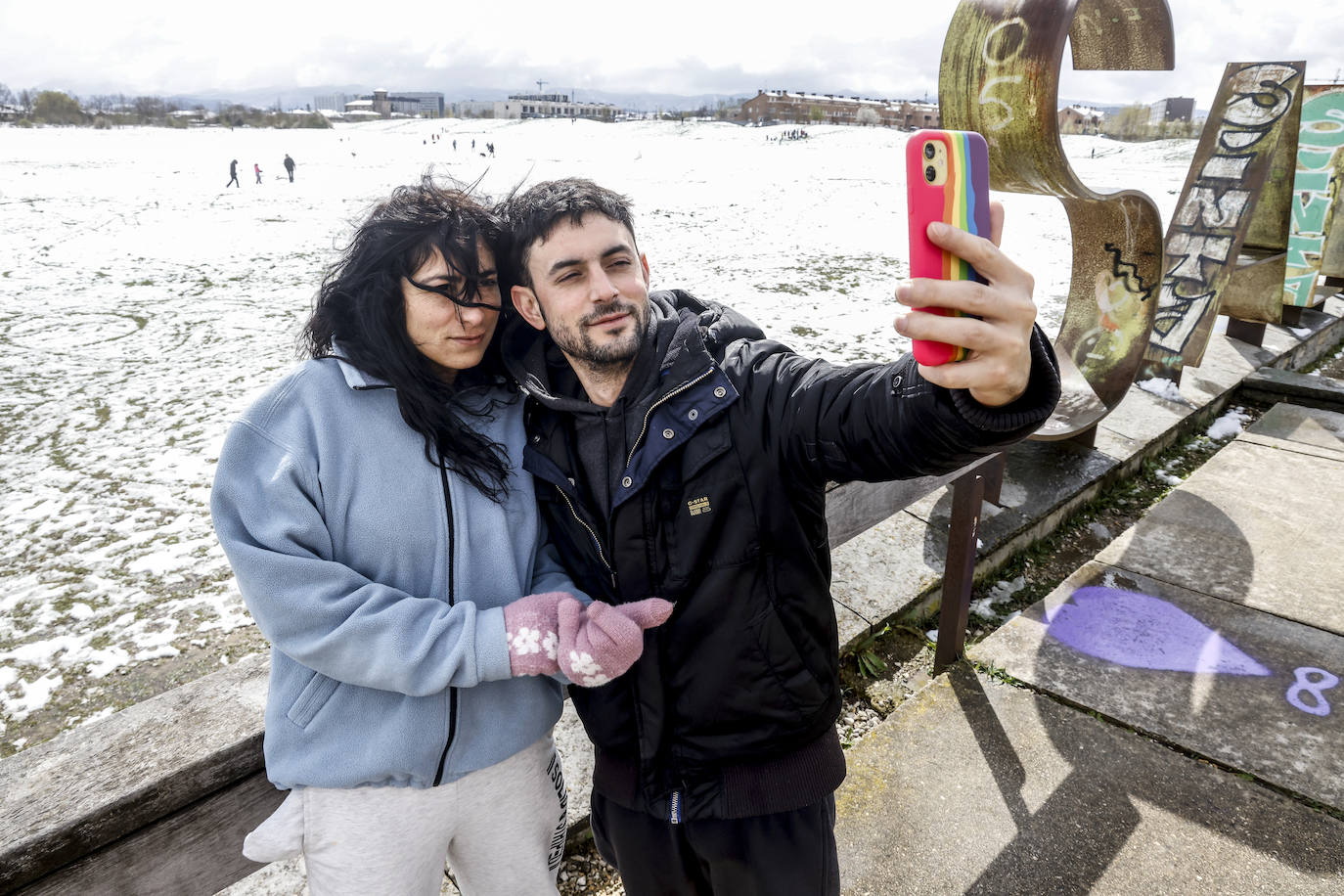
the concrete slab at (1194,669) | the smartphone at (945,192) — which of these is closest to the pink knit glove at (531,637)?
the smartphone at (945,192)

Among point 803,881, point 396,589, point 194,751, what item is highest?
point 396,589

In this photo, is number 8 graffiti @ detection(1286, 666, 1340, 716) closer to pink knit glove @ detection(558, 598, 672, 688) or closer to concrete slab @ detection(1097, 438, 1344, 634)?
concrete slab @ detection(1097, 438, 1344, 634)

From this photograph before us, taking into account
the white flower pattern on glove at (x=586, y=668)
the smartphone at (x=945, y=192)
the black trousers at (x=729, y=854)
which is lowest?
the black trousers at (x=729, y=854)

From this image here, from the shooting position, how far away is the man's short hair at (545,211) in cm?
172

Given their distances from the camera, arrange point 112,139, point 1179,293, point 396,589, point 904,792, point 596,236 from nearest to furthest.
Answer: point 396,589, point 596,236, point 904,792, point 1179,293, point 112,139

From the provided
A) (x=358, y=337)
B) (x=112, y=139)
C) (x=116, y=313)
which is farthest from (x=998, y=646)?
(x=112, y=139)

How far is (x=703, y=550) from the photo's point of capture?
1503 millimetres

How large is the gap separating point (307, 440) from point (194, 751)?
60 centimetres

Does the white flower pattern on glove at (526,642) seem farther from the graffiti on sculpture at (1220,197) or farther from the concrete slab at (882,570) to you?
the graffiti on sculpture at (1220,197)

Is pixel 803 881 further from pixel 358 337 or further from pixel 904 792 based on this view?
pixel 358 337

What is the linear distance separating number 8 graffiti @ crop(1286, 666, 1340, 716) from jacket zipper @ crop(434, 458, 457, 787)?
2.76m

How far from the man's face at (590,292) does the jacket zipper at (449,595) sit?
0.39 m

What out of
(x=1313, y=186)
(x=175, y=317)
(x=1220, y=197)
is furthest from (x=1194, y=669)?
(x=175, y=317)

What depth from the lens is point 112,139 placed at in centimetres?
4038
